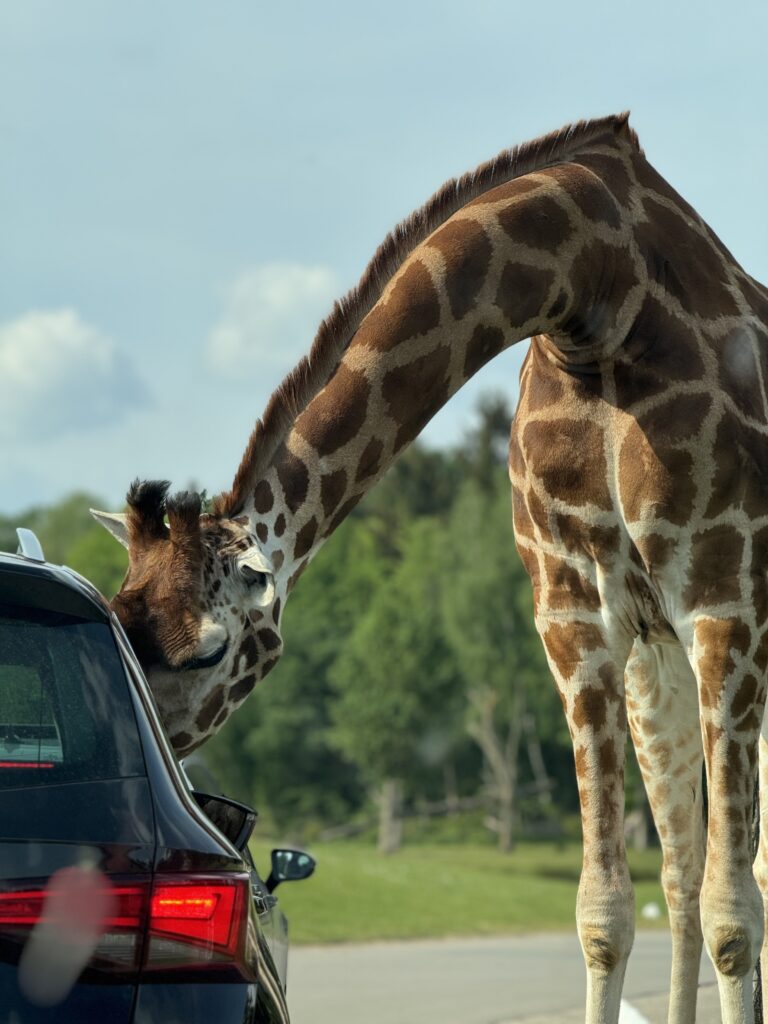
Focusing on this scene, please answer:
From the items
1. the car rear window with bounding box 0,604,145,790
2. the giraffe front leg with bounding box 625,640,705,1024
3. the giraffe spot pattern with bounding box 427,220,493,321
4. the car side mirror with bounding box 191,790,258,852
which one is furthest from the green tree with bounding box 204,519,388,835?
the car rear window with bounding box 0,604,145,790

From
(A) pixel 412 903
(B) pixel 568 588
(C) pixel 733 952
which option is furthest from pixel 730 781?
(A) pixel 412 903

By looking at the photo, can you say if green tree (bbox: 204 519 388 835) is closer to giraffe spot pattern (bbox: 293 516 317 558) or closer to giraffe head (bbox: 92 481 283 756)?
giraffe spot pattern (bbox: 293 516 317 558)

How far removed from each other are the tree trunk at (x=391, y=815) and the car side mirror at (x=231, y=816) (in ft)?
167

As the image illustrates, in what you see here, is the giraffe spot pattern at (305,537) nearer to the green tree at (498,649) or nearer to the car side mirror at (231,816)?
the car side mirror at (231,816)

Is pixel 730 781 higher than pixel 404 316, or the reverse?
pixel 404 316

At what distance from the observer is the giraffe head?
4477 millimetres

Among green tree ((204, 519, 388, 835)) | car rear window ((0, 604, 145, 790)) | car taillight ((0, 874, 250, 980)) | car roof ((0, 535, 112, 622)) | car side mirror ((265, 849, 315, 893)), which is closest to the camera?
car taillight ((0, 874, 250, 980))

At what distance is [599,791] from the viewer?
5352 mm

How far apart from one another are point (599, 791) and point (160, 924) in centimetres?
293

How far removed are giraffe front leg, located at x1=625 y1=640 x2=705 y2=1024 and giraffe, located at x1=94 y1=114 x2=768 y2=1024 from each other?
919mm

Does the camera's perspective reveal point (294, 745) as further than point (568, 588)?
Yes

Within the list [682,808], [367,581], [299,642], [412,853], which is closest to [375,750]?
[412,853]

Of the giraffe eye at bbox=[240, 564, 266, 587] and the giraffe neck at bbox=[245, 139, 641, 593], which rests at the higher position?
the giraffe neck at bbox=[245, 139, 641, 593]

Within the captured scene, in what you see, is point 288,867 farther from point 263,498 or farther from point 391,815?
point 391,815
